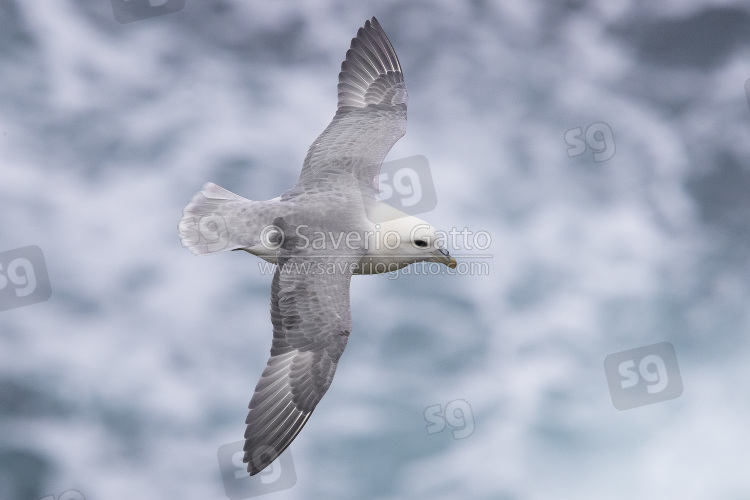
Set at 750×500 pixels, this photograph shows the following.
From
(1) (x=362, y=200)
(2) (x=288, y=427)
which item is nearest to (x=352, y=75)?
(1) (x=362, y=200)

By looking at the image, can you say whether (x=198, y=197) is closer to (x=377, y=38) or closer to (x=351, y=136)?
(x=351, y=136)

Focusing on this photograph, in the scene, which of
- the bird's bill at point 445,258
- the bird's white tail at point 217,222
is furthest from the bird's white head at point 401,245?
the bird's white tail at point 217,222

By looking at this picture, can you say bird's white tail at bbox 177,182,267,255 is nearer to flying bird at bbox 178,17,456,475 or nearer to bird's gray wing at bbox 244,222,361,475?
flying bird at bbox 178,17,456,475

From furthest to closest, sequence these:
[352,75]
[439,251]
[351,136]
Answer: [352,75] → [351,136] → [439,251]

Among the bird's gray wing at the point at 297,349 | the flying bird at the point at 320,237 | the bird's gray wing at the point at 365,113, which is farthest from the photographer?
the bird's gray wing at the point at 365,113

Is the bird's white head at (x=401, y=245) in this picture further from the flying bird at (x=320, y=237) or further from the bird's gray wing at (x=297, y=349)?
the bird's gray wing at (x=297, y=349)

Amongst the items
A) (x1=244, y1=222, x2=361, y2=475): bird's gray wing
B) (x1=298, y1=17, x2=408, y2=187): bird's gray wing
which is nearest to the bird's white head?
(x1=244, y1=222, x2=361, y2=475): bird's gray wing
